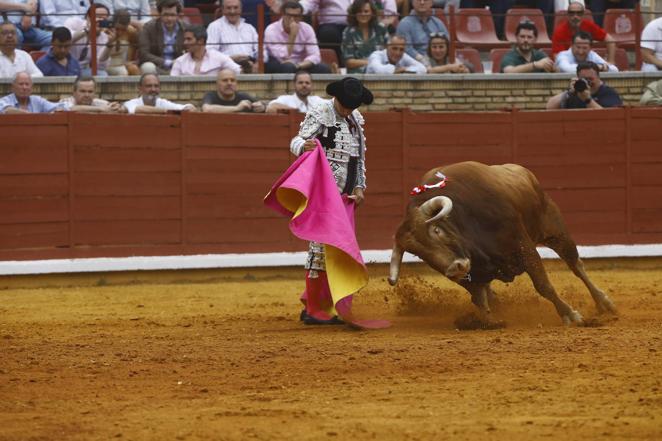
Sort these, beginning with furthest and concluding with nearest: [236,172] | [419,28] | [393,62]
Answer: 1. [419,28]
2. [393,62]
3. [236,172]

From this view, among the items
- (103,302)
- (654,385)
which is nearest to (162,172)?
(103,302)

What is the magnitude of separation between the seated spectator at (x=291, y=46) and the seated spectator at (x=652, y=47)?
11.5ft

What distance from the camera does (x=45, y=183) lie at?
Result: 11.4m

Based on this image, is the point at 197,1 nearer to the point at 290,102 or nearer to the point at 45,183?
the point at 290,102

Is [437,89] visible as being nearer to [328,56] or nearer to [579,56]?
[328,56]

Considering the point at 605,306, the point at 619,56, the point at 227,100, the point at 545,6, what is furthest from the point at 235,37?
the point at 605,306

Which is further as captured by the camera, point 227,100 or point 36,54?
point 36,54

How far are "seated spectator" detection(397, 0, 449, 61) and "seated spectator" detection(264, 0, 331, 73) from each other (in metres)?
0.93

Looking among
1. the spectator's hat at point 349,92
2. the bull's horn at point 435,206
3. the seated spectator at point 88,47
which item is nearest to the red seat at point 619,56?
the seated spectator at point 88,47

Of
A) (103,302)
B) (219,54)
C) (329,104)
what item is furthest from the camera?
Result: (219,54)

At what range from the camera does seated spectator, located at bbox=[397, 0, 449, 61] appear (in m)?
13.2

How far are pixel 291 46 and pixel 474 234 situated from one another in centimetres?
561

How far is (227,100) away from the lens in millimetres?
11961

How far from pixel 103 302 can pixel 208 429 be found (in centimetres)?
521
